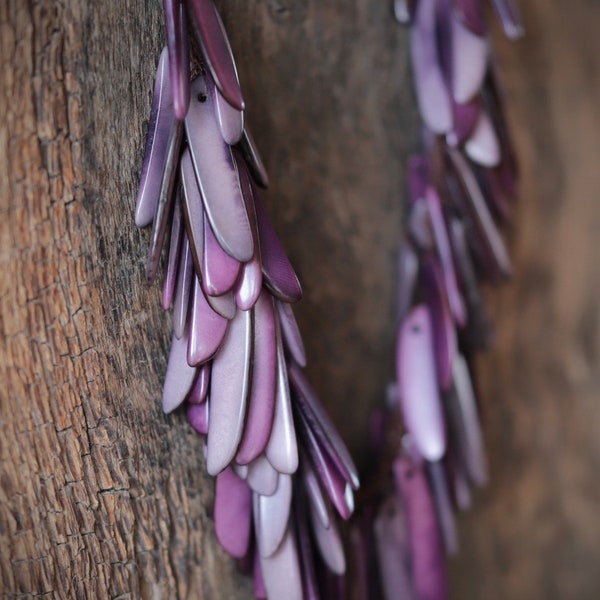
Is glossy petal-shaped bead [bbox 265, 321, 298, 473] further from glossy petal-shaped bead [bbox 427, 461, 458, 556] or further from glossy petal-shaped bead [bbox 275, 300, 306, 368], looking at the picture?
glossy petal-shaped bead [bbox 427, 461, 458, 556]

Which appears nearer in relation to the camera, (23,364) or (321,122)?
(23,364)

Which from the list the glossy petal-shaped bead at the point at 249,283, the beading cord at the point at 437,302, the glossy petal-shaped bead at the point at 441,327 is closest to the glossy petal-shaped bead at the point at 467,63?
the beading cord at the point at 437,302

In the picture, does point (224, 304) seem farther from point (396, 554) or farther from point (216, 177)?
point (396, 554)

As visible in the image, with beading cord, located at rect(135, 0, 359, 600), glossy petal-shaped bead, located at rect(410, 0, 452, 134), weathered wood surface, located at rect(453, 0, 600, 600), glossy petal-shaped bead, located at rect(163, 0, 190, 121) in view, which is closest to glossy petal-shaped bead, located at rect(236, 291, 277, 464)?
beading cord, located at rect(135, 0, 359, 600)

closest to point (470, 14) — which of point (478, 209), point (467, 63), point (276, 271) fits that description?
point (467, 63)

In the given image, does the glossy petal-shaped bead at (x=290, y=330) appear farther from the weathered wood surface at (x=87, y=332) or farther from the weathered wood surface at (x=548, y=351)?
the weathered wood surface at (x=548, y=351)

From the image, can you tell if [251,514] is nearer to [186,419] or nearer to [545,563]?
[186,419]

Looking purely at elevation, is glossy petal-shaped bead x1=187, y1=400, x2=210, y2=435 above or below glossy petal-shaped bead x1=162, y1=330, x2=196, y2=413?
below

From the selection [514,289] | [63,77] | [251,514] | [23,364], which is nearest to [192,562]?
[251,514]
